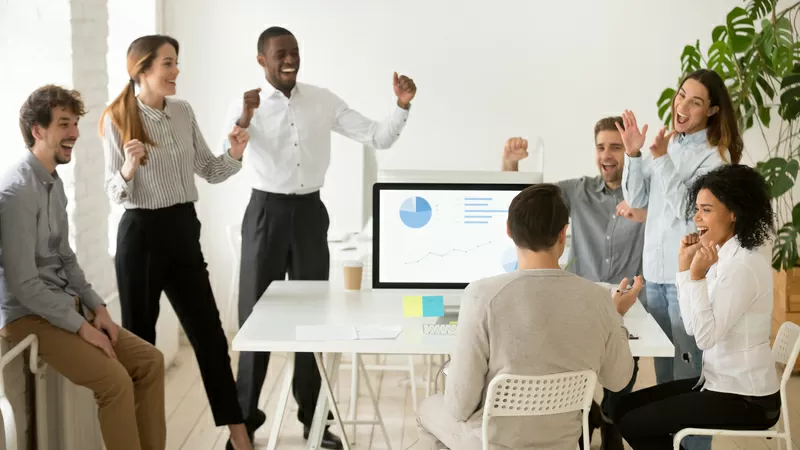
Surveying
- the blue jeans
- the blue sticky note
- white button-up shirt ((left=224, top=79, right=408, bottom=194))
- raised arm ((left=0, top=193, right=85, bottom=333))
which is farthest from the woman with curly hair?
raised arm ((left=0, top=193, right=85, bottom=333))

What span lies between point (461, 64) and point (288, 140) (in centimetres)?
201

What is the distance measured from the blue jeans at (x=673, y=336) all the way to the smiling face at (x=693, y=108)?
1.88ft

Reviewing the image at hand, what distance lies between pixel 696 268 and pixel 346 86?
3283mm

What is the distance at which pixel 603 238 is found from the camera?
3.57 meters

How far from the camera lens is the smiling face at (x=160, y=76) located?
331cm

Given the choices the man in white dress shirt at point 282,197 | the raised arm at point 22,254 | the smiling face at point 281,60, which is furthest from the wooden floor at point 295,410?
the smiling face at point 281,60

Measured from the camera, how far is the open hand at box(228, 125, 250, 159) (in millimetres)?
3561

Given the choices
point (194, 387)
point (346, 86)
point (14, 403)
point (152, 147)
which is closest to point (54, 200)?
point (152, 147)

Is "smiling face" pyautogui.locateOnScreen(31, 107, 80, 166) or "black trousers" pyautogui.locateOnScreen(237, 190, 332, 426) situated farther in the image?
"black trousers" pyautogui.locateOnScreen(237, 190, 332, 426)

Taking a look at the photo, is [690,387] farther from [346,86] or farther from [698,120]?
[346,86]

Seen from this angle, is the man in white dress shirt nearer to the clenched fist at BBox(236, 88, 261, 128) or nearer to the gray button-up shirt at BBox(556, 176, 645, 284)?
the clenched fist at BBox(236, 88, 261, 128)

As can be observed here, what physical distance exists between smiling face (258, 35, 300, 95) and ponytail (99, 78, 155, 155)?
76 centimetres

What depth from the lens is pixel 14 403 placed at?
9.77 ft

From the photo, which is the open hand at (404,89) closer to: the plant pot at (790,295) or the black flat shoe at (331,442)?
the black flat shoe at (331,442)
